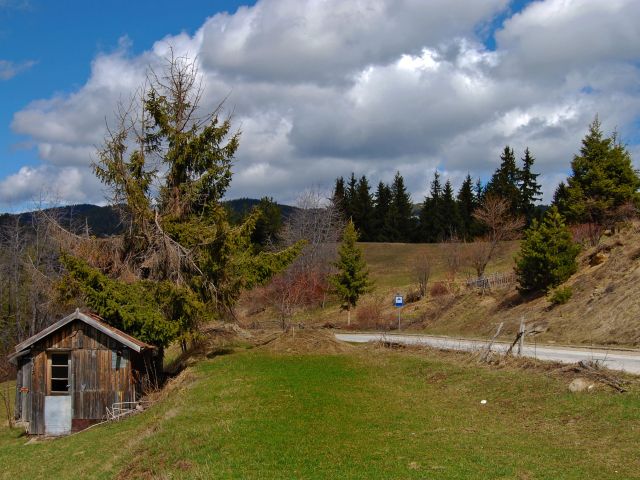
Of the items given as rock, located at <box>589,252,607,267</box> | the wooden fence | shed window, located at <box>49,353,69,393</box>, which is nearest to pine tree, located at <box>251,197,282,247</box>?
the wooden fence

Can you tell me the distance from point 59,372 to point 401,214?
284 feet

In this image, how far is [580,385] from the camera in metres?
15.6

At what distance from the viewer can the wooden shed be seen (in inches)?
964

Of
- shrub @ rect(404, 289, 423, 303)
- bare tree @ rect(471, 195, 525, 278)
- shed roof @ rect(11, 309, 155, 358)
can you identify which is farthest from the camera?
shrub @ rect(404, 289, 423, 303)

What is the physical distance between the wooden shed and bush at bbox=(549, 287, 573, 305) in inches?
880

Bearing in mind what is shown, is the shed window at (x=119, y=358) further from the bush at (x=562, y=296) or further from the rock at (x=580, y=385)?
the bush at (x=562, y=296)

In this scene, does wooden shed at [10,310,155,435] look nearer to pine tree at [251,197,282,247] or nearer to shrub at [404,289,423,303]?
shrub at [404,289,423,303]

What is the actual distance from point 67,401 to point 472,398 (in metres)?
16.3

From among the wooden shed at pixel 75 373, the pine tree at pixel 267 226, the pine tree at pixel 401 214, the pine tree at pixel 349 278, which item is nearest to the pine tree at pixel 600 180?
the pine tree at pixel 349 278

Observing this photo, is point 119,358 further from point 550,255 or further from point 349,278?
point 349,278

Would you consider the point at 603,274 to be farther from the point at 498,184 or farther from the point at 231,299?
the point at 498,184

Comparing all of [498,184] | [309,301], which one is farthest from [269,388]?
[498,184]

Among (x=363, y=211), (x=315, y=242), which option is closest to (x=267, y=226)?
(x=315, y=242)

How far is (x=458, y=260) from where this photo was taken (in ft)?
204
